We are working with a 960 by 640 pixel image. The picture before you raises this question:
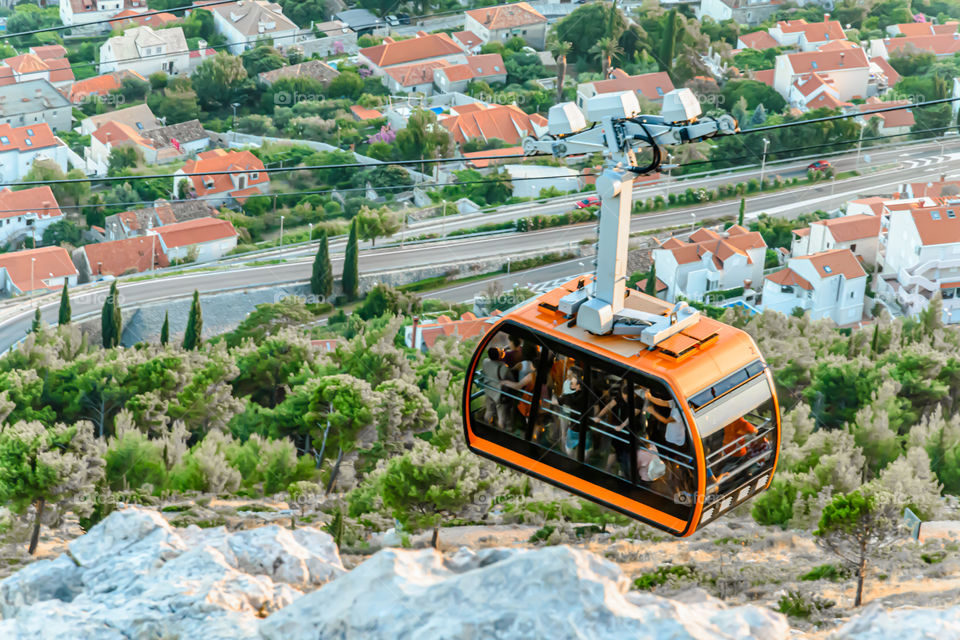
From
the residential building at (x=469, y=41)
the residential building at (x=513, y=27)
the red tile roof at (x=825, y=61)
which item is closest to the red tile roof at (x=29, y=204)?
the residential building at (x=469, y=41)

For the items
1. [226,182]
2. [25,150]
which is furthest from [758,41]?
[25,150]

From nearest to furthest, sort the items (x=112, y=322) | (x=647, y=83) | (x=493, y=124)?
(x=112, y=322)
(x=493, y=124)
(x=647, y=83)

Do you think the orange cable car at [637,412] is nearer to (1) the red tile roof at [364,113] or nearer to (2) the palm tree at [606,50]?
(1) the red tile roof at [364,113]

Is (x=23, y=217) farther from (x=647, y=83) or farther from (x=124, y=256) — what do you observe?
(x=647, y=83)

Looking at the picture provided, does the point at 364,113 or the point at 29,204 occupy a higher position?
the point at 364,113

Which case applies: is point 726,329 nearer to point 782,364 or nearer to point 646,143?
point 646,143

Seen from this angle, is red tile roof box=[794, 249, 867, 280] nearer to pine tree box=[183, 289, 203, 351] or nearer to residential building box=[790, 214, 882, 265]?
residential building box=[790, 214, 882, 265]
